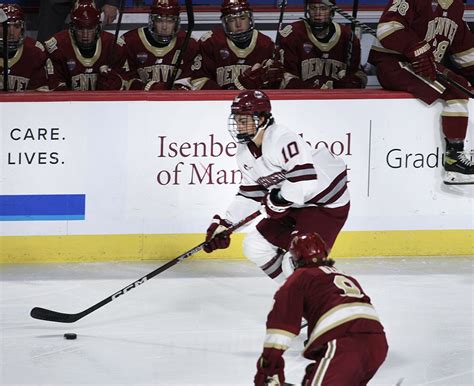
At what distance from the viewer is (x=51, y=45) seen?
22.8 feet

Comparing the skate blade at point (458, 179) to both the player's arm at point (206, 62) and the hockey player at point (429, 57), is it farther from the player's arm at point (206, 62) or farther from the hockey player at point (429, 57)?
the player's arm at point (206, 62)

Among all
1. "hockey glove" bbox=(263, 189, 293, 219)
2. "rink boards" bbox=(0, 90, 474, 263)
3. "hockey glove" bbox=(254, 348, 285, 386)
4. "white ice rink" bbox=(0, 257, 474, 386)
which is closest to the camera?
"hockey glove" bbox=(254, 348, 285, 386)

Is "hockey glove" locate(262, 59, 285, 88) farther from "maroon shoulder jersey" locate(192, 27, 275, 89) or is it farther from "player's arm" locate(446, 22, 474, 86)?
"player's arm" locate(446, 22, 474, 86)

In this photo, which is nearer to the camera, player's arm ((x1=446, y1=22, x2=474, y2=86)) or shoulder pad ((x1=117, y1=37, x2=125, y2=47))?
player's arm ((x1=446, y1=22, x2=474, y2=86))

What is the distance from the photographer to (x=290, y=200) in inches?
195

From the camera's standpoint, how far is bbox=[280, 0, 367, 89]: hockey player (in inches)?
271

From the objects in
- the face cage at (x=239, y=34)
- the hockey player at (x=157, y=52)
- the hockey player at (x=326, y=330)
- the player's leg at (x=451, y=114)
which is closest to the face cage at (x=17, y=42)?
the hockey player at (x=157, y=52)

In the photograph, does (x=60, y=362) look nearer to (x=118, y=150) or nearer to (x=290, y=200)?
(x=290, y=200)

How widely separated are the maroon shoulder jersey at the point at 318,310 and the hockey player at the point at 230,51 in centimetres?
309

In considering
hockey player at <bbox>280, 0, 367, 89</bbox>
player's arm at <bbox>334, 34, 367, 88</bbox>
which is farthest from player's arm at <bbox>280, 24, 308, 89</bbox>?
player's arm at <bbox>334, 34, 367, 88</bbox>

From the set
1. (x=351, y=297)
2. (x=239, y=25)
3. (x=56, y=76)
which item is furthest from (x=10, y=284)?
(x=351, y=297)

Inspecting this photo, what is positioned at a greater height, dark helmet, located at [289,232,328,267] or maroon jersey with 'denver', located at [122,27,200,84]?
maroon jersey with 'denver', located at [122,27,200,84]

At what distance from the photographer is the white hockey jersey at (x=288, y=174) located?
16.1 feet

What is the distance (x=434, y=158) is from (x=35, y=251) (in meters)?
2.05
